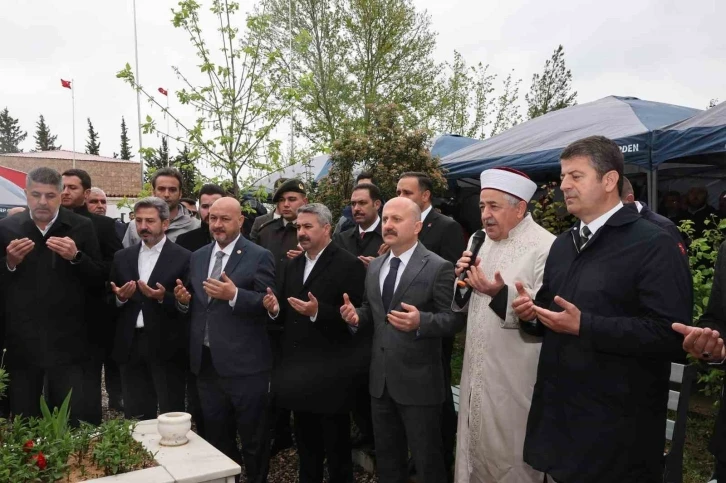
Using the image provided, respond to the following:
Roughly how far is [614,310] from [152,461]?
230 centimetres

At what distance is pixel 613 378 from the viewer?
2.56 meters

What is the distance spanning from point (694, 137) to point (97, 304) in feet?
20.7

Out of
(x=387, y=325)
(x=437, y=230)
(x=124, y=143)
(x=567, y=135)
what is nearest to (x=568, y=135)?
(x=567, y=135)

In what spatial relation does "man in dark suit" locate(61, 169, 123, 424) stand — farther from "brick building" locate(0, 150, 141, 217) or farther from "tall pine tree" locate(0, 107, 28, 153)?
"tall pine tree" locate(0, 107, 28, 153)

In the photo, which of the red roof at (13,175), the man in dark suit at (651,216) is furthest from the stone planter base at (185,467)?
the red roof at (13,175)

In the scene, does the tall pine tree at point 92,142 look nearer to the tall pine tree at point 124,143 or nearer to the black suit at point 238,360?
the tall pine tree at point 124,143

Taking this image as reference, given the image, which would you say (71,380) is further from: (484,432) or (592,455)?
(592,455)

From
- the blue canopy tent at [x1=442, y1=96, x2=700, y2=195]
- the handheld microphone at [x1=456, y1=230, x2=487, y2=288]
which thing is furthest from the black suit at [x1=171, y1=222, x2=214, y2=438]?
the blue canopy tent at [x1=442, y1=96, x2=700, y2=195]

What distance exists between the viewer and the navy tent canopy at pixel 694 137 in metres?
6.32

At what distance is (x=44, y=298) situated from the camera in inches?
170

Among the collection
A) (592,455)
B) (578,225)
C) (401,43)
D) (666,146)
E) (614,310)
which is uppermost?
(401,43)

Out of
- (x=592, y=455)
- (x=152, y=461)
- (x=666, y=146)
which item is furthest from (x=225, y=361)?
(x=666, y=146)

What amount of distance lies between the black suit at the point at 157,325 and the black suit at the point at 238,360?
15.8 inches

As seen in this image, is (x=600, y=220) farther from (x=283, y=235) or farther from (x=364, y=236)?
(x=283, y=235)
